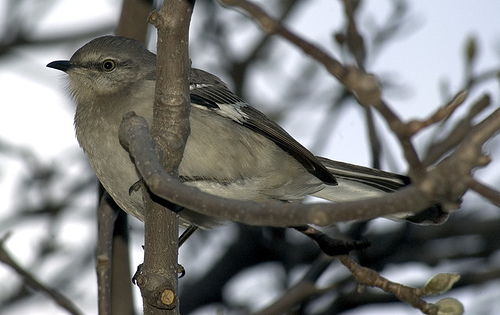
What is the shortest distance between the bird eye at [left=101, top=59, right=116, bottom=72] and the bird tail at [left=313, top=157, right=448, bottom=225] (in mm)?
1782

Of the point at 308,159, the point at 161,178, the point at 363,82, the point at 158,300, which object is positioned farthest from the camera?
the point at 308,159

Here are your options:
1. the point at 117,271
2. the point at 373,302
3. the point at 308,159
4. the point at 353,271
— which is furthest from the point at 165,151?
the point at 373,302

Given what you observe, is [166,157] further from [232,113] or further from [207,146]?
[232,113]

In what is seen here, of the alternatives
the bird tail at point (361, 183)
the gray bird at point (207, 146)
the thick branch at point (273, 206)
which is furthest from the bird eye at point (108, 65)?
the thick branch at point (273, 206)

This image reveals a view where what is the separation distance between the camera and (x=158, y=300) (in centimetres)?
334

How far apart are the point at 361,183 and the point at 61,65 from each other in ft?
8.28

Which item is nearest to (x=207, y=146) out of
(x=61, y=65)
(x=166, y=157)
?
(x=166, y=157)

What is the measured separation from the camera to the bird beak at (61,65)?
5.33 metres

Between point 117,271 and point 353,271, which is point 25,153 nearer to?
point 117,271

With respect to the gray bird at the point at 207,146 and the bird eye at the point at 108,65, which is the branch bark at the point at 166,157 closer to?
the gray bird at the point at 207,146

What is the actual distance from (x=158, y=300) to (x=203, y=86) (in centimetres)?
217

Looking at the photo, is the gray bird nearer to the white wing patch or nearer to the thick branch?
the white wing patch

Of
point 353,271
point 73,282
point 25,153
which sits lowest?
point 353,271

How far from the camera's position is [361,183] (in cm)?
524
